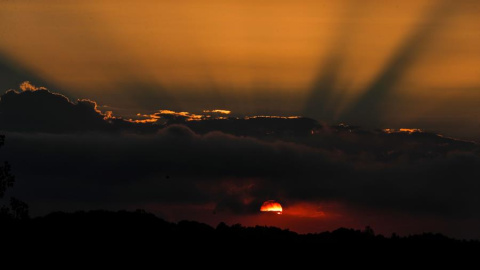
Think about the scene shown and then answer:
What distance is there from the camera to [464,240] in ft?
423

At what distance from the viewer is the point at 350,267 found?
401 feet

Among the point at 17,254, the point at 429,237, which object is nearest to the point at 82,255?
the point at 17,254

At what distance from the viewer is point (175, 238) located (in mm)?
128875

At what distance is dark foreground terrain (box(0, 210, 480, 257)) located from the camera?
388 ft

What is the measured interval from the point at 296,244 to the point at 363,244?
11.6m

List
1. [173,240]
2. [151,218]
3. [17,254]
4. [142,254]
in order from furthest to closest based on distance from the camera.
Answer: [151,218] → [173,240] → [142,254] → [17,254]

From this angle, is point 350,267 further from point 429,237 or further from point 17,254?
point 17,254

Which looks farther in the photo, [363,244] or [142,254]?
[363,244]

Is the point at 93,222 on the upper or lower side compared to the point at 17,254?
upper

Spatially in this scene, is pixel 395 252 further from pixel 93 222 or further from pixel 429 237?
pixel 93 222

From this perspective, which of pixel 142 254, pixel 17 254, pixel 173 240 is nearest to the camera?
pixel 17 254

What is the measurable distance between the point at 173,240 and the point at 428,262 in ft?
137

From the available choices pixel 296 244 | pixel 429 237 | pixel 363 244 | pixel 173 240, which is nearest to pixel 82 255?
pixel 173 240

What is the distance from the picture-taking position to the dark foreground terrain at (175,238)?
118125 mm
